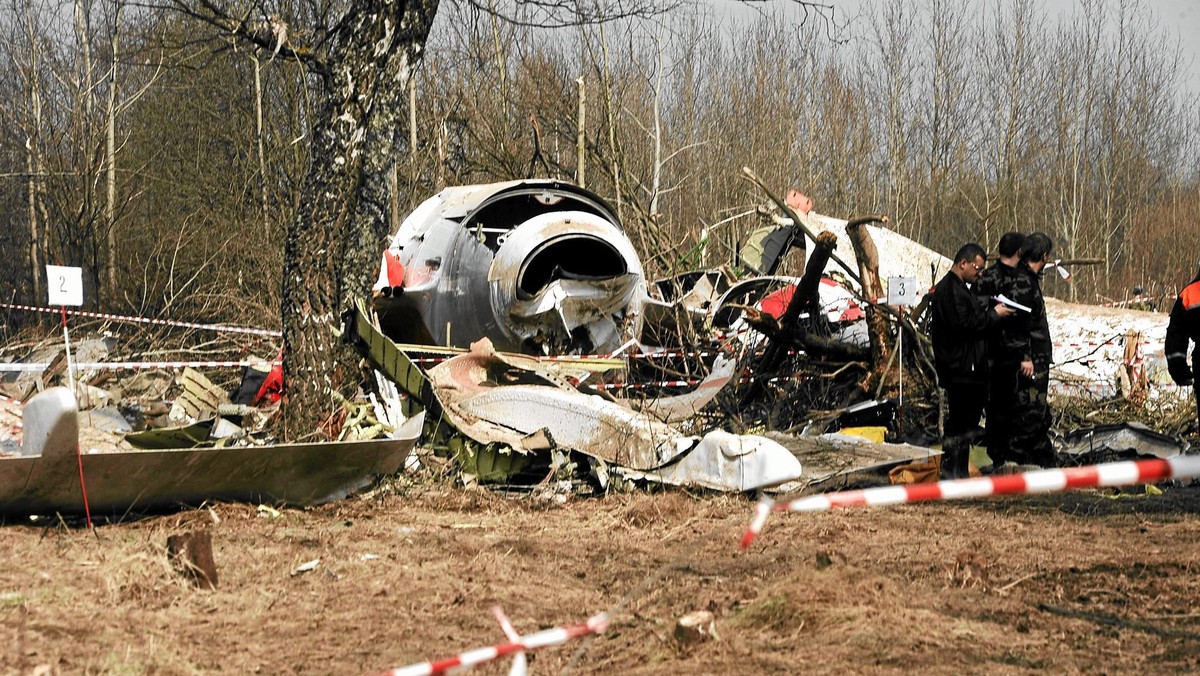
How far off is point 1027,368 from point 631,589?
4498 mm

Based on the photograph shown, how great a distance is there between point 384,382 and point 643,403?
1895mm

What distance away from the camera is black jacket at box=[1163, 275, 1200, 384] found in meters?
7.89

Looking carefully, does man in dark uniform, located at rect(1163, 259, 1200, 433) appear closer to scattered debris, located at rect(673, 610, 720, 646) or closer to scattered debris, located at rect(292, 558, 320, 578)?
scattered debris, located at rect(673, 610, 720, 646)

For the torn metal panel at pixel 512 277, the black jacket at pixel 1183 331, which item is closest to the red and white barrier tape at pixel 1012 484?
the black jacket at pixel 1183 331

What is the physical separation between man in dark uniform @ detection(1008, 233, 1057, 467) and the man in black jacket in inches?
12.5

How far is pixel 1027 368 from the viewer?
28.3 ft

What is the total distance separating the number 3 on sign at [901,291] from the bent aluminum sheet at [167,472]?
367 centimetres

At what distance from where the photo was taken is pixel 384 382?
911cm

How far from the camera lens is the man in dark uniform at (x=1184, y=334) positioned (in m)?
7.89

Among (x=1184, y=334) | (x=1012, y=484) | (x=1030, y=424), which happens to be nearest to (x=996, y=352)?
(x=1030, y=424)

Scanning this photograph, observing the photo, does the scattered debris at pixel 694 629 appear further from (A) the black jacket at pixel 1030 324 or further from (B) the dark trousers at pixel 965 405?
(A) the black jacket at pixel 1030 324

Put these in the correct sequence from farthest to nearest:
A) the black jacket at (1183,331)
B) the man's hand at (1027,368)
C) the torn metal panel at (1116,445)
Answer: the torn metal panel at (1116,445), the man's hand at (1027,368), the black jacket at (1183,331)

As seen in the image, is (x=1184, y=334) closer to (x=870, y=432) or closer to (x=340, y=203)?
(x=870, y=432)

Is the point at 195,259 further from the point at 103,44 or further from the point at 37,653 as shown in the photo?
the point at 37,653
